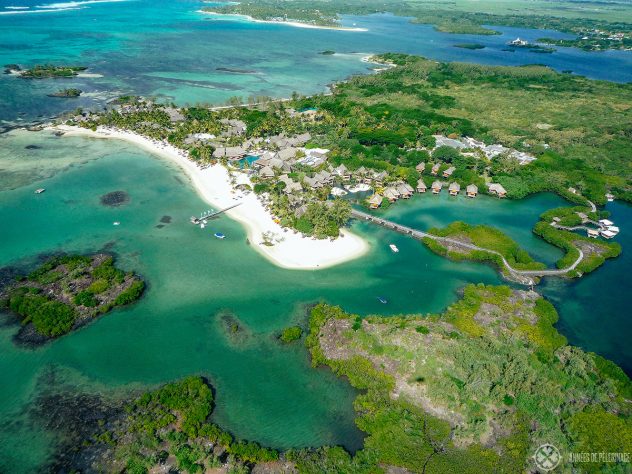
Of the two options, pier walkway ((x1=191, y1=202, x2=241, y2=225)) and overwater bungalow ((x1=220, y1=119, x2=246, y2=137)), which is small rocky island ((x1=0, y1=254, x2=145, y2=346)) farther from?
overwater bungalow ((x1=220, y1=119, x2=246, y2=137))

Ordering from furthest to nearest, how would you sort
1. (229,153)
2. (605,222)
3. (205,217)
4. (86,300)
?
(229,153) < (605,222) < (205,217) < (86,300)

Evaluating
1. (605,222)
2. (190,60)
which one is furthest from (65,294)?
(190,60)

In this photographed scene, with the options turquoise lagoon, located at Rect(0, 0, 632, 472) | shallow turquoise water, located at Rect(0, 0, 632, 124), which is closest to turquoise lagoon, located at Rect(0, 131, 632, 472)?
turquoise lagoon, located at Rect(0, 0, 632, 472)

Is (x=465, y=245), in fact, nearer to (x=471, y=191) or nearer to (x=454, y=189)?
(x=454, y=189)

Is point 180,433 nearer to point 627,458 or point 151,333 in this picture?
point 151,333

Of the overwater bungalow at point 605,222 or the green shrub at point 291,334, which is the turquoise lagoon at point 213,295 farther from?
the overwater bungalow at point 605,222

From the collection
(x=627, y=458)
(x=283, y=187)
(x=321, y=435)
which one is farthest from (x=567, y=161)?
(x=321, y=435)
